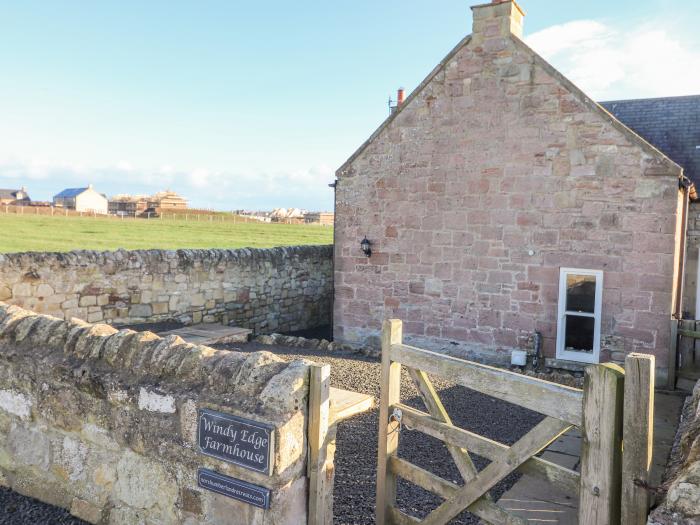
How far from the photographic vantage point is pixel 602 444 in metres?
2.77

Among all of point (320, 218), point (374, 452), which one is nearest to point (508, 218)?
point (374, 452)

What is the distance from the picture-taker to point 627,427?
8.88ft

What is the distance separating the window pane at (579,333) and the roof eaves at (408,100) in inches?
210

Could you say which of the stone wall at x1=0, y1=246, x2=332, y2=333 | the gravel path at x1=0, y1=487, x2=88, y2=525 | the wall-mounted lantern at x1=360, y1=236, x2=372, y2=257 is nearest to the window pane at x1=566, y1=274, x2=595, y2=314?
the wall-mounted lantern at x1=360, y1=236, x2=372, y2=257

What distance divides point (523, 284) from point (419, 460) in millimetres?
5824

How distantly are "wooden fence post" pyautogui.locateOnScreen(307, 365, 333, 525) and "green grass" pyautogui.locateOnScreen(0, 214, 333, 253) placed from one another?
66.7 feet

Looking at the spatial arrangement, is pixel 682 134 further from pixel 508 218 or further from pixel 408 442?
pixel 408 442

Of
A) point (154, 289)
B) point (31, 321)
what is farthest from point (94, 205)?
point (31, 321)

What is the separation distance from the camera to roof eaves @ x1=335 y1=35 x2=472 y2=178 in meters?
11.1

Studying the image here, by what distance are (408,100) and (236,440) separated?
9537mm

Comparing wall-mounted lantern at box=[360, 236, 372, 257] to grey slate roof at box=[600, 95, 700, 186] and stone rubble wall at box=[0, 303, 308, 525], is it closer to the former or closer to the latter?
grey slate roof at box=[600, 95, 700, 186]

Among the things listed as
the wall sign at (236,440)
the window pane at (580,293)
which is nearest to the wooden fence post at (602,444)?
the wall sign at (236,440)

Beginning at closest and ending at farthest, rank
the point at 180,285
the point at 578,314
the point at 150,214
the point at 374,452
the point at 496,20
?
1. the point at 374,452
2. the point at 578,314
3. the point at 496,20
4. the point at 180,285
5. the point at 150,214

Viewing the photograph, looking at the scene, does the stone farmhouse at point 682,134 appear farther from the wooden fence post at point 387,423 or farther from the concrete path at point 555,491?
the wooden fence post at point 387,423
